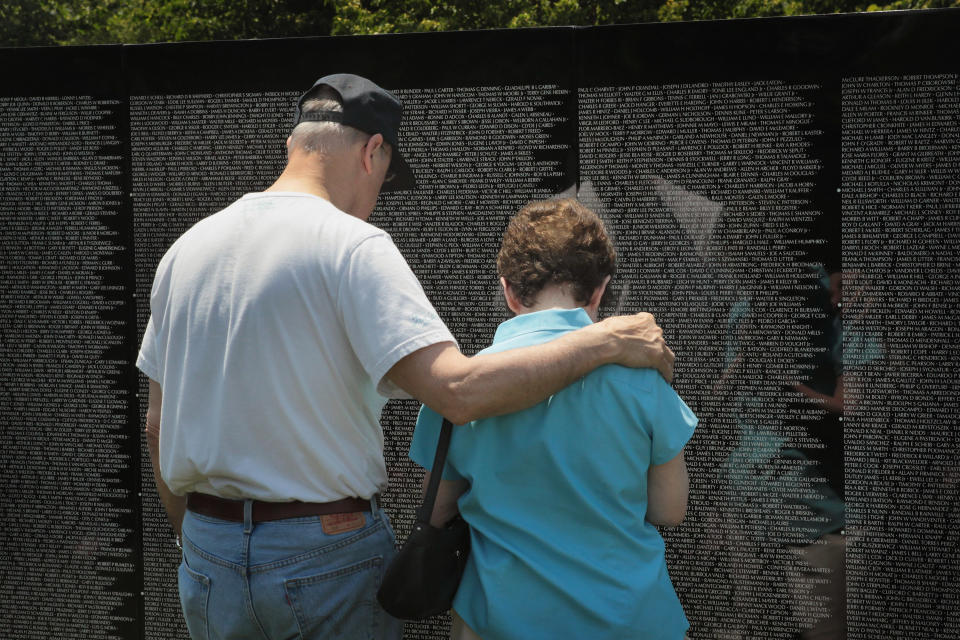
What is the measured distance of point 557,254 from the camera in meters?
2.18

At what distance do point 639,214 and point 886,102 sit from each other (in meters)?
1.07

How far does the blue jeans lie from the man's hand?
0.81 meters

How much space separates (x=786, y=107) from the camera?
139 inches

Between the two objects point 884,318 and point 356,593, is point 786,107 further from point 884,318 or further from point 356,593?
point 356,593

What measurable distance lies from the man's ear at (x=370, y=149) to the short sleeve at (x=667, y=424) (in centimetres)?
100

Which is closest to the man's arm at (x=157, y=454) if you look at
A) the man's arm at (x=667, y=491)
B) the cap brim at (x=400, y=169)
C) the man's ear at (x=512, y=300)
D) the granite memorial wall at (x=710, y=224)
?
the cap brim at (x=400, y=169)

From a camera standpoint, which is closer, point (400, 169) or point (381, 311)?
point (381, 311)

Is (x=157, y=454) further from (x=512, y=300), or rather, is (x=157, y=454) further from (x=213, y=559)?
(x=512, y=300)

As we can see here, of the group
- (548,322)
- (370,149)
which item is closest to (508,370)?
(548,322)

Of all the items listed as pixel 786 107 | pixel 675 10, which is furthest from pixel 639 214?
pixel 675 10

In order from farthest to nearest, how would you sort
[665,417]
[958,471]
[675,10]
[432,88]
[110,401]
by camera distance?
[675,10] → [110,401] → [432,88] → [958,471] → [665,417]

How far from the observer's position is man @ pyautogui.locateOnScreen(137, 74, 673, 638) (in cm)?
205

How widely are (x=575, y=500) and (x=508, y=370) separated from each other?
1.19 ft

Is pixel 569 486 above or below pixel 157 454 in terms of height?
above
